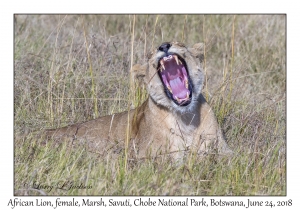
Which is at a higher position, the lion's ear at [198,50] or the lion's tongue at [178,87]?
the lion's ear at [198,50]

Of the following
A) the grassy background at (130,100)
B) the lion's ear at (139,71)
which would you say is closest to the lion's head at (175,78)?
the lion's ear at (139,71)

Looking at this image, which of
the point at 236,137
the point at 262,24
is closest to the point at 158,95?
the point at 236,137

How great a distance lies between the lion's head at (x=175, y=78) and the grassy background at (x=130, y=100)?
301 mm

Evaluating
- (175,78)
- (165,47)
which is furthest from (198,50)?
(165,47)

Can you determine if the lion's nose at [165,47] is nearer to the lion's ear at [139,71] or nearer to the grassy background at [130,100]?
the grassy background at [130,100]

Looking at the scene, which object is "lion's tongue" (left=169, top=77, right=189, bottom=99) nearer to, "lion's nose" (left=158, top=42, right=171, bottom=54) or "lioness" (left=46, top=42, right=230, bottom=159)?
"lioness" (left=46, top=42, right=230, bottom=159)

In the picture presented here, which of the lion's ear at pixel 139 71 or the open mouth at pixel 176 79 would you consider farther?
the lion's ear at pixel 139 71

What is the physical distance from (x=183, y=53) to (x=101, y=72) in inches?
76.4

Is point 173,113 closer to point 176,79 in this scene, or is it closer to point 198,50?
point 176,79

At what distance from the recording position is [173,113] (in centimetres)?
640

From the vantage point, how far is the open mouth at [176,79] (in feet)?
20.5

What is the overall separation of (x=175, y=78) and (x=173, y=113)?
31 centimetres
